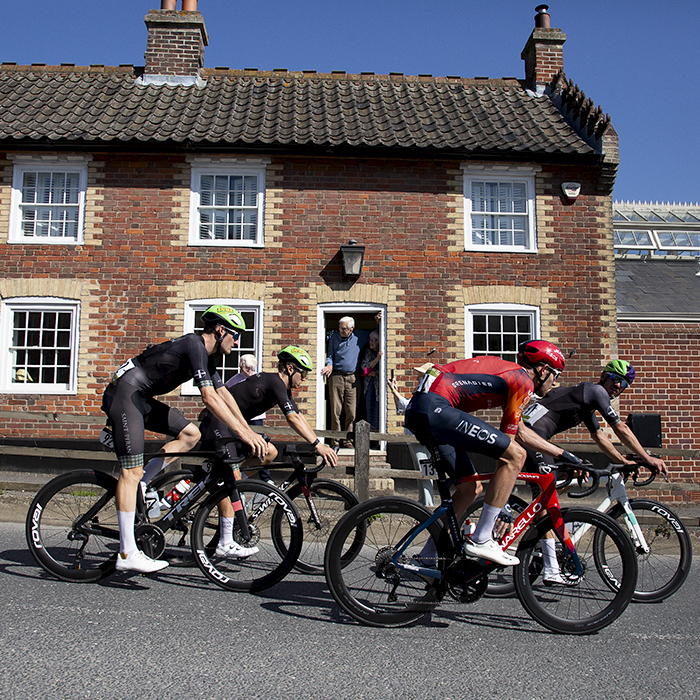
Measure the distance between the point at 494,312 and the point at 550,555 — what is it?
7374mm

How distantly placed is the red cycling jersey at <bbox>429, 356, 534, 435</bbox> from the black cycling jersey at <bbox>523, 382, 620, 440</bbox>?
1045 mm

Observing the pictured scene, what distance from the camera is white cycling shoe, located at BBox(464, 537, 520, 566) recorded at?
3633 mm

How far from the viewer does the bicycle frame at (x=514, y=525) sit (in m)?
3.76

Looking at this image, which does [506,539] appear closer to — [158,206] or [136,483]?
[136,483]

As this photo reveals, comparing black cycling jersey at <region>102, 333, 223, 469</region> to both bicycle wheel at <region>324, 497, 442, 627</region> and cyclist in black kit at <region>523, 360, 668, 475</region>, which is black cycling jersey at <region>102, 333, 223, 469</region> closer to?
bicycle wheel at <region>324, 497, 442, 627</region>

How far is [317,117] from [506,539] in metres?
9.63

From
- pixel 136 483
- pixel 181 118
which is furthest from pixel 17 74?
pixel 136 483

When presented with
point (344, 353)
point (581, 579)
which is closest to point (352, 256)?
point (344, 353)

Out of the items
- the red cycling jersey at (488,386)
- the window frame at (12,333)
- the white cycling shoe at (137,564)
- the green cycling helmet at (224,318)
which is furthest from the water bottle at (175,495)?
the window frame at (12,333)

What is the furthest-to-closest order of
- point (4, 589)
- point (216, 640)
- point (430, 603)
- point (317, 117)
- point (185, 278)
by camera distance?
point (317, 117), point (185, 278), point (4, 589), point (430, 603), point (216, 640)

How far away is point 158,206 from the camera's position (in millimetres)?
10875

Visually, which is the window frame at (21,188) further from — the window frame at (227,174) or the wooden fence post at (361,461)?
the wooden fence post at (361,461)

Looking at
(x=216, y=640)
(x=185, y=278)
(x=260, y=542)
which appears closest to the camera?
(x=216, y=640)

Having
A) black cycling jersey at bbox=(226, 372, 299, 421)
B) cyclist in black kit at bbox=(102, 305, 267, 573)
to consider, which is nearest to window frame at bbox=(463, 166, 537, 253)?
black cycling jersey at bbox=(226, 372, 299, 421)
